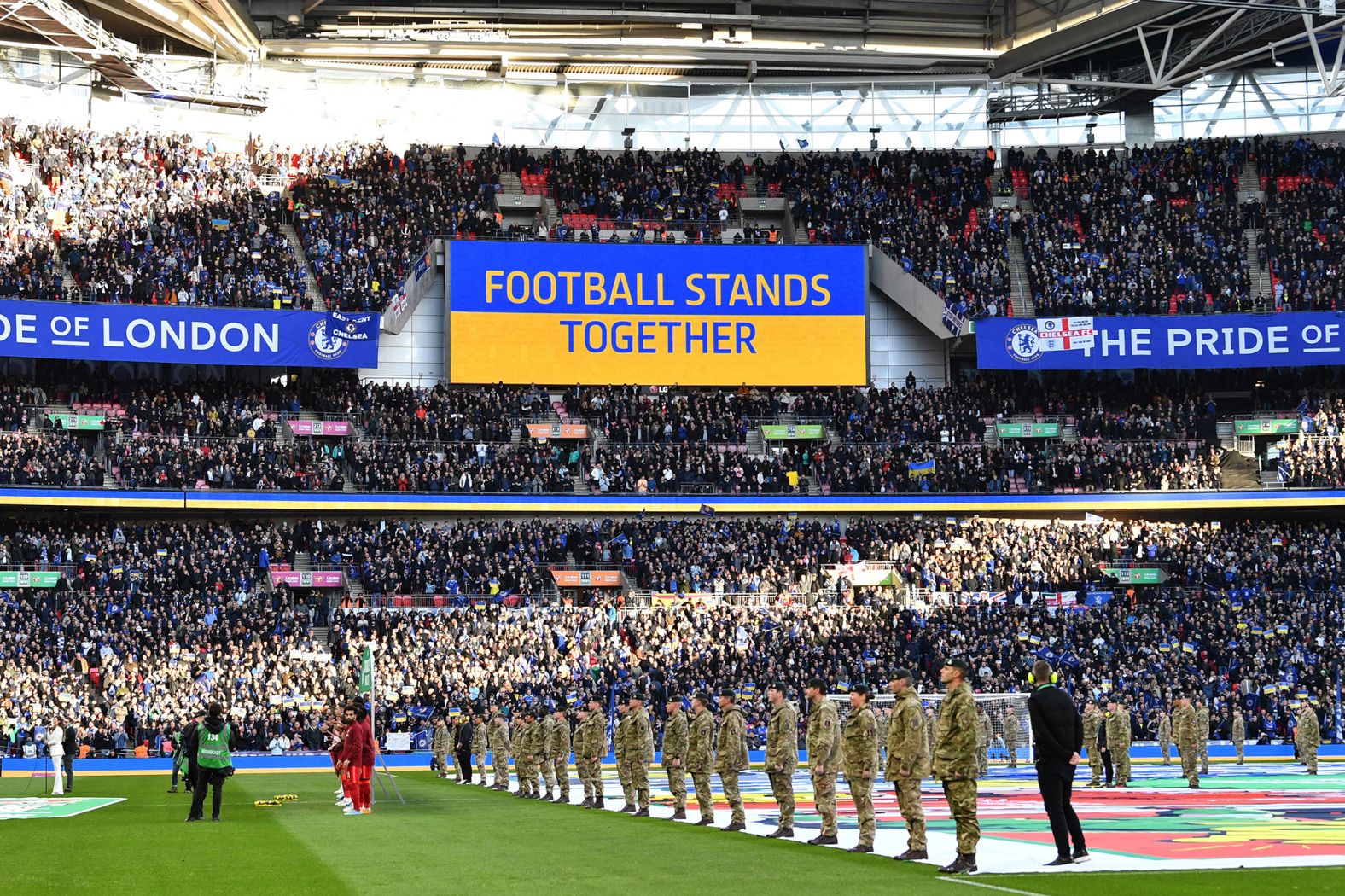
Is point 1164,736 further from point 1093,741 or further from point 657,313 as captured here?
point 657,313

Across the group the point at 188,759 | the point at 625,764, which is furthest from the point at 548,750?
the point at 188,759

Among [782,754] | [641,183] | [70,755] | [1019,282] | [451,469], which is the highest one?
[641,183]

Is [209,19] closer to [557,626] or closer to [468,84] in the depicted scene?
[468,84]

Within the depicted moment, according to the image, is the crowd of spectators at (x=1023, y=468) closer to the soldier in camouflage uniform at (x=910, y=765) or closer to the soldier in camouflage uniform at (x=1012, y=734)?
the soldier in camouflage uniform at (x=1012, y=734)

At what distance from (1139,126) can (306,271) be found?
35244 mm

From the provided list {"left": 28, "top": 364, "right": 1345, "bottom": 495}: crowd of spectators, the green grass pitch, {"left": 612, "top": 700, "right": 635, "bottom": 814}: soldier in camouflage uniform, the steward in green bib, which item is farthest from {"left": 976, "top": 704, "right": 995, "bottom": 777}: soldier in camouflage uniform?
{"left": 28, "top": 364, "right": 1345, "bottom": 495}: crowd of spectators

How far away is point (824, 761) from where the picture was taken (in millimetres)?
16578

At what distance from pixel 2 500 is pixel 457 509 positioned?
45.7ft

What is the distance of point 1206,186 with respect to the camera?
199ft

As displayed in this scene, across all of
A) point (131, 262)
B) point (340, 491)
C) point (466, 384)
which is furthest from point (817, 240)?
point (131, 262)

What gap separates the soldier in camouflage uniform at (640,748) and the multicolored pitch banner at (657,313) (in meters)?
35.5

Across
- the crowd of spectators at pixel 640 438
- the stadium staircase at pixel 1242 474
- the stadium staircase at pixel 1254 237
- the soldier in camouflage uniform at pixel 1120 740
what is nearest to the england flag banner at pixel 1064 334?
the crowd of spectators at pixel 640 438

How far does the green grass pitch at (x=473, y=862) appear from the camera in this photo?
12.2 m

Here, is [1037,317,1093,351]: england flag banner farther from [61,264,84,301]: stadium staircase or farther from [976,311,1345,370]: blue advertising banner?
[61,264,84,301]: stadium staircase
